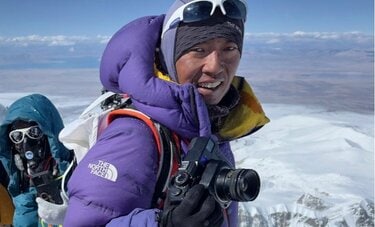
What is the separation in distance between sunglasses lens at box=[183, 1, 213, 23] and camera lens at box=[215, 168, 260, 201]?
579 mm

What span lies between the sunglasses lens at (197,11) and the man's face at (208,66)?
96 mm

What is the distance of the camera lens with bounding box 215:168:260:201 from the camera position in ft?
3.30

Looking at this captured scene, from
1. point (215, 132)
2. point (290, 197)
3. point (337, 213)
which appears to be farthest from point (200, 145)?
point (290, 197)

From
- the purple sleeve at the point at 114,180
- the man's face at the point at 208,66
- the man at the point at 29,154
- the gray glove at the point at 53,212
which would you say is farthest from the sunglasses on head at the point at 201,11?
the man at the point at 29,154

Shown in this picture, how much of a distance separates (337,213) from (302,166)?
17.8 feet

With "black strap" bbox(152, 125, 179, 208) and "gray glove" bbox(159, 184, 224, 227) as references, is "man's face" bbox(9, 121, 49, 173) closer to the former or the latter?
"black strap" bbox(152, 125, 179, 208)

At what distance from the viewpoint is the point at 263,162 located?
16.1 meters

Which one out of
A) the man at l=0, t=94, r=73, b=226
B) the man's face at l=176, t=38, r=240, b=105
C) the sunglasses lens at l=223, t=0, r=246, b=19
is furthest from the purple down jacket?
the man at l=0, t=94, r=73, b=226

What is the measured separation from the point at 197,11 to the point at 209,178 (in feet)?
2.11

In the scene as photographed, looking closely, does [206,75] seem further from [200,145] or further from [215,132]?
[200,145]

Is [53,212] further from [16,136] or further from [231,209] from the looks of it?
[16,136]

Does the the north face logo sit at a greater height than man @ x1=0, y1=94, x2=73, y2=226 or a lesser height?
greater

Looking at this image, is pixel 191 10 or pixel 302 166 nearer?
pixel 191 10

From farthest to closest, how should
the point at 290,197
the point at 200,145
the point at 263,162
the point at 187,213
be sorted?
the point at 263,162 < the point at 290,197 < the point at 200,145 < the point at 187,213
